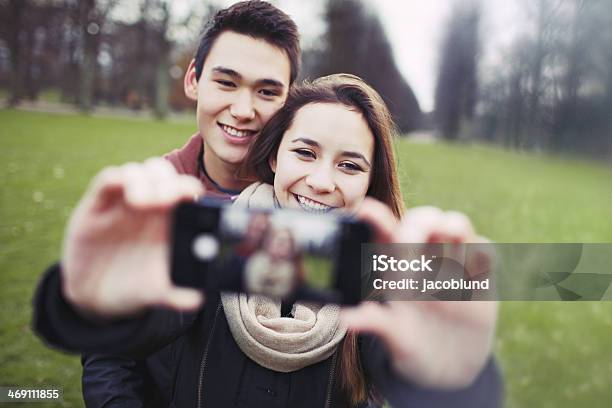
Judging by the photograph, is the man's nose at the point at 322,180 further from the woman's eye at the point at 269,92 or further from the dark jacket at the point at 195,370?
the woman's eye at the point at 269,92

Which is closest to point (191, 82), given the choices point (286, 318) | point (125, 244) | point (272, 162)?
point (272, 162)

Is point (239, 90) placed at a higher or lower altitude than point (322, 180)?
higher

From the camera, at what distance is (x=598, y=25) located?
314cm

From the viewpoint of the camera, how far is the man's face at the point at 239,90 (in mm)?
1331

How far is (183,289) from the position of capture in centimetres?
62

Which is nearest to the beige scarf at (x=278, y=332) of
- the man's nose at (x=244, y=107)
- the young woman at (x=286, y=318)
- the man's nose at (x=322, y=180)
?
the young woman at (x=286, y=318)

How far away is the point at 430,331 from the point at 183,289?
0.32 metres

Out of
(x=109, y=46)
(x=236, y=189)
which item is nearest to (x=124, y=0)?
(x=109, y=46)

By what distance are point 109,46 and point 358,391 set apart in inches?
491

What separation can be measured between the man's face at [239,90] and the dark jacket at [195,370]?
571mm

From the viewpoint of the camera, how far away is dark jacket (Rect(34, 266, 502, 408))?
63cm

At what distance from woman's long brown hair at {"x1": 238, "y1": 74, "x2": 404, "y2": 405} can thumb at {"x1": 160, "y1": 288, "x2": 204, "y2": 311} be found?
0.43 m

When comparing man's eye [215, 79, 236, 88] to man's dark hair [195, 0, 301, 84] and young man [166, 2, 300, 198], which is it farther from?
man's dark hair [195, 0, 301, 84]

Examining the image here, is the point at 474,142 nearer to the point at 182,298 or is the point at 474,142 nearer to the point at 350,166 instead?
the point at 350,166
